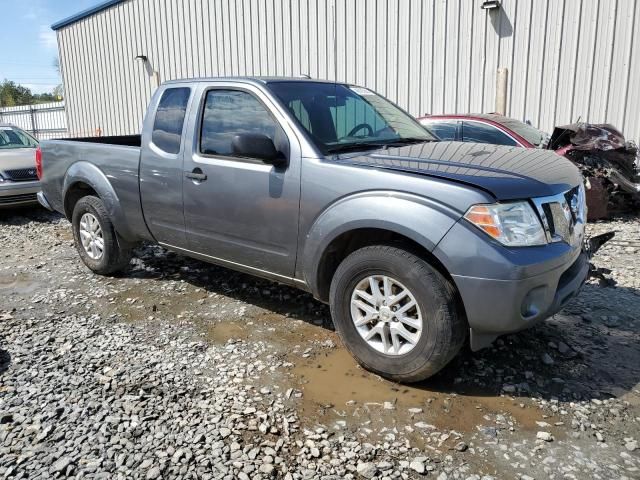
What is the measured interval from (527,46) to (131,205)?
7575 millimetres

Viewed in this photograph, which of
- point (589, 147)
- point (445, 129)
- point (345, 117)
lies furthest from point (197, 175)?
point (589, 147)

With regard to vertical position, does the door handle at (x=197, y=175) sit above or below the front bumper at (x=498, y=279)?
above

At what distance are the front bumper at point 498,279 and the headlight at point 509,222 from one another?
0.15 feet

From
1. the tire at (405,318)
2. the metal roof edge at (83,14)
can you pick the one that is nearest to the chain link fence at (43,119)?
the metal roof edge at (83,14)

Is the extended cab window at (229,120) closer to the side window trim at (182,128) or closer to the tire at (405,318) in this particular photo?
the side window trim at (182,128)

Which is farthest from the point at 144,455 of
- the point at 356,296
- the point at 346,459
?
the point at 356,296

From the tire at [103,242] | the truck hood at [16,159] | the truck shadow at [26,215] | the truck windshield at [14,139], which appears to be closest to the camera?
the tire at [103,242]

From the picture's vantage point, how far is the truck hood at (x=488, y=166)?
279 centimetres

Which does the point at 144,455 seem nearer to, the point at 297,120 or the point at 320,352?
the point at 320,352

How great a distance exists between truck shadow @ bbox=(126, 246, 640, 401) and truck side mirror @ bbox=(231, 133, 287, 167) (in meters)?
1.40

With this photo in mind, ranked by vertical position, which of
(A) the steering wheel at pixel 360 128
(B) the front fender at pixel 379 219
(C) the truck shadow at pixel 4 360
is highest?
(A) the steering wheel at pixel 360 128

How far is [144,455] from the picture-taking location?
253cm

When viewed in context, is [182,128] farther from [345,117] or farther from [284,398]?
[284,398]

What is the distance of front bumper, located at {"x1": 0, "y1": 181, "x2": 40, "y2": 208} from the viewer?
8.28m
